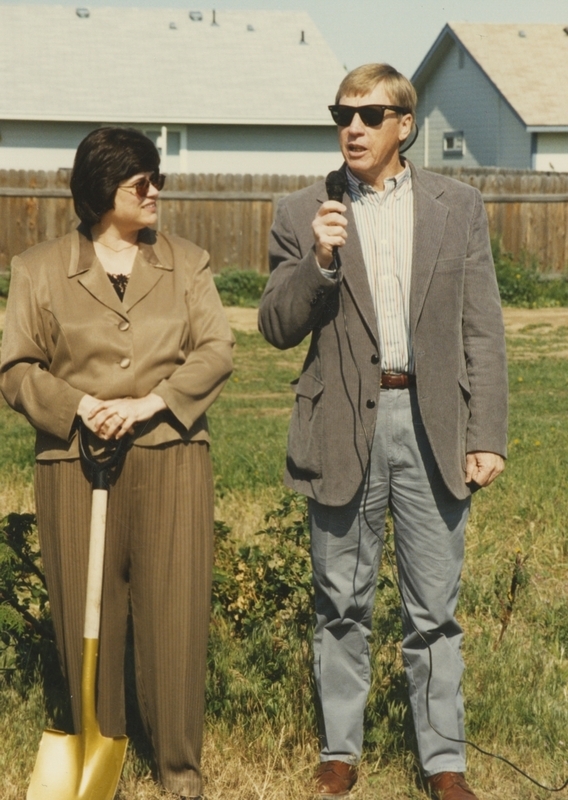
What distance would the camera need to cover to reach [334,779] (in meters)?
3.95

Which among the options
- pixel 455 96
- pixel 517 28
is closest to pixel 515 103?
pixel 455 96

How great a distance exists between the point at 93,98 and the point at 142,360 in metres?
28.5

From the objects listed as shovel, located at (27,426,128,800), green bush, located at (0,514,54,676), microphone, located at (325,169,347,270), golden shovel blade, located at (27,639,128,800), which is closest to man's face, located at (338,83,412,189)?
microphone, located at (325,169,347,270)

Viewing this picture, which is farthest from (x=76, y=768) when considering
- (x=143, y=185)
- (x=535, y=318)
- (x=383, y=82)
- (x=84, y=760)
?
(x=535, y=318)

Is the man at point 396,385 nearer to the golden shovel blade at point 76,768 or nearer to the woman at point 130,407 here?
the woman at point 130,407

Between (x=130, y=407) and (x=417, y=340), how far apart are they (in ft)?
2.96

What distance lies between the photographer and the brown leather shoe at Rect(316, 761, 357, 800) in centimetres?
393

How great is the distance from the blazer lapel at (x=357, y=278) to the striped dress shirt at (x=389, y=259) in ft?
0.10

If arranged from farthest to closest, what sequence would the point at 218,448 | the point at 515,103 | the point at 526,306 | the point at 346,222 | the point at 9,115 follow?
the point at 515,103, the point at 9,115, the point at 526,306, the point at 218,448, the point at 346,222

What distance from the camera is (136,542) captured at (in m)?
3.72

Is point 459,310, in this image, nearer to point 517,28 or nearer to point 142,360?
point 142,360

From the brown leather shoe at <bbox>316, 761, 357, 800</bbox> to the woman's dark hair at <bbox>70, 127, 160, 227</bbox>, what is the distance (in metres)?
1.95

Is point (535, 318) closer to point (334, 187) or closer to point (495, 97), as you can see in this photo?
point (334, 187)

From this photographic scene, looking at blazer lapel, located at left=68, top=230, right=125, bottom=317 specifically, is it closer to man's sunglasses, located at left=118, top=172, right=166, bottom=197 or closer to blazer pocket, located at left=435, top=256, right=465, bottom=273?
man's sunglasses, located at left=118, top=172, right=166, bottom=197
